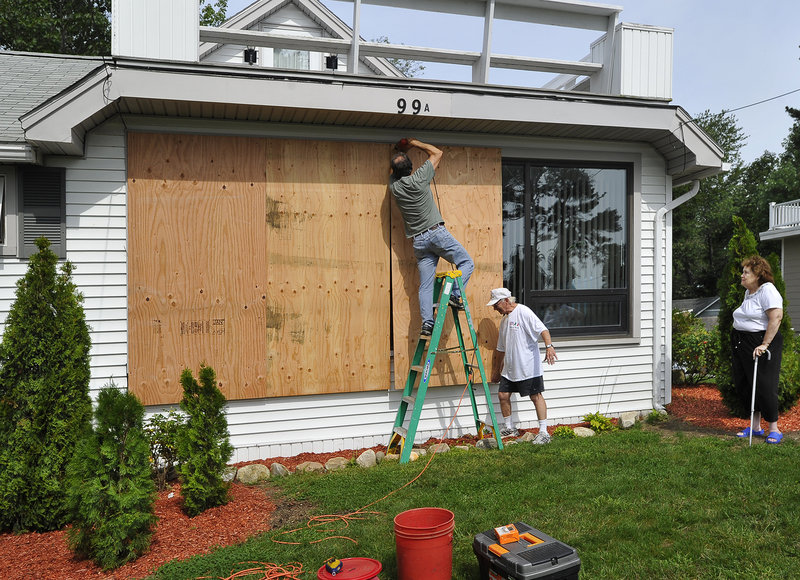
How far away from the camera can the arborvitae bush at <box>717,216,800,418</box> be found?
7312 millimetres

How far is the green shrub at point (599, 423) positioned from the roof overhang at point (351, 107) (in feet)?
10.5

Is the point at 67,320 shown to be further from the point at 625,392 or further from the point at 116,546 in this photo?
the point at 625,392

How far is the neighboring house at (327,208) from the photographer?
228 inches

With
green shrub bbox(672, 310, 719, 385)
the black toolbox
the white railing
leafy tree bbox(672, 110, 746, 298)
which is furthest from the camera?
leafy tree bbox(672, 110, 746, 298)

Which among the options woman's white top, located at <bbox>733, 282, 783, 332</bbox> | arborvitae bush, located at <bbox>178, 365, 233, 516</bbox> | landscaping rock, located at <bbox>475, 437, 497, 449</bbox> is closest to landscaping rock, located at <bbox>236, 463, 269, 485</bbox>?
arborvitae bush, located at <bbox>178, 365, 233, 516</bbox>

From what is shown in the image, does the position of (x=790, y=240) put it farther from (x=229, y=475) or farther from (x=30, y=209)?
(x=30, y=209)

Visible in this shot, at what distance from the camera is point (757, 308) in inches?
238

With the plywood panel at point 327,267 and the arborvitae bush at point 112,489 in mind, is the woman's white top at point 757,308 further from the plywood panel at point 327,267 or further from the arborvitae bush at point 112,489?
the arborvitae bush at point 112,489

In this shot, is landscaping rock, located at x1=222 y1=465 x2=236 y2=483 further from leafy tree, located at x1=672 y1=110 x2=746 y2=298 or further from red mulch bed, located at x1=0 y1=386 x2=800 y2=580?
leafy tree, located at x1=672 y1=110 x2=746 y2=298

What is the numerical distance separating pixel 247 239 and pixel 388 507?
3.00 metres

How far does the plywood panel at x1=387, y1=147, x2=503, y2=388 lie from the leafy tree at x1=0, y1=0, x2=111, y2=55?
2136 centimetres

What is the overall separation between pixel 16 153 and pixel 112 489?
10.6 feet

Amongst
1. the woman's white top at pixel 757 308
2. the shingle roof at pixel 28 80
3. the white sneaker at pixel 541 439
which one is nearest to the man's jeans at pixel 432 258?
the white sneaker at pixel 541 439

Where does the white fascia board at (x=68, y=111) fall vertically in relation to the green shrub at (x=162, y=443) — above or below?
above
